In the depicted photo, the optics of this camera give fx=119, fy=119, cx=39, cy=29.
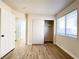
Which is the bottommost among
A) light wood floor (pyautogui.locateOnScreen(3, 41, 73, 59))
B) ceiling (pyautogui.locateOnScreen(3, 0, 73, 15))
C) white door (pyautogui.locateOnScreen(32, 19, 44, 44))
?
light wood floor (pyautogui.locateOnScreen(3, 41, 73, 59))

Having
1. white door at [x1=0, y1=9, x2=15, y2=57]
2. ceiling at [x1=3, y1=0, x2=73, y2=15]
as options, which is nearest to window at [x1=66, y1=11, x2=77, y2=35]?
ceiling at [x1=3, y1=0, x2=73, y2=15]

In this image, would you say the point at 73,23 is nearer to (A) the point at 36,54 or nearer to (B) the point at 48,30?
(A) the point at 36,54

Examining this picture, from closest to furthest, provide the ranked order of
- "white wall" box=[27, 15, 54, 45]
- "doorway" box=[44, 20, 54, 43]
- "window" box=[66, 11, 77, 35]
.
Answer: "window" box=[66, 11, 77, 35] → "white wall" box=[27, 15, 54, 45] → "doorway" box=[44, 20, 54, 43]

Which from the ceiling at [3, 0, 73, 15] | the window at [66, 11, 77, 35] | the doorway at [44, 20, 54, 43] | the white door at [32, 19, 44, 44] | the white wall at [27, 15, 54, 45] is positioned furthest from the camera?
the doorway at [44, 20, 54, 43]

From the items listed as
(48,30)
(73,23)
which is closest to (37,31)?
(48,30)

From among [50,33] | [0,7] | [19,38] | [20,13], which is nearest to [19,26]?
[19,38]

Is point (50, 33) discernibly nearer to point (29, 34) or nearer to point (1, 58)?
point (29, 34)

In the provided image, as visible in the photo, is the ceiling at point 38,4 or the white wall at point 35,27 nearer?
the ceiling at point 38,4

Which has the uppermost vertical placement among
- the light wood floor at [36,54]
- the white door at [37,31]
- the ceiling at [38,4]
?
the ceiling at [38,4]

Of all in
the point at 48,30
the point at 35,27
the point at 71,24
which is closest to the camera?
the point at 71,24

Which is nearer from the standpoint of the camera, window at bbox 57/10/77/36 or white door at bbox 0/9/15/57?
white door at bbox 0/9/15/57

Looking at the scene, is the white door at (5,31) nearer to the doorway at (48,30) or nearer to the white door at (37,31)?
the white door at (37,31)

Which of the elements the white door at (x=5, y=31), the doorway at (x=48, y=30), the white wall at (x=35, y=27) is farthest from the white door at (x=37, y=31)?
the white door at (x=5, y=31)

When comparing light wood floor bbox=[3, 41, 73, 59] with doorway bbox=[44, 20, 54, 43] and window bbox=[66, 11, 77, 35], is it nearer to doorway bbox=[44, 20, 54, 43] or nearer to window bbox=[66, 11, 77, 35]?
window bbox=[66, 11, 77, 35]
